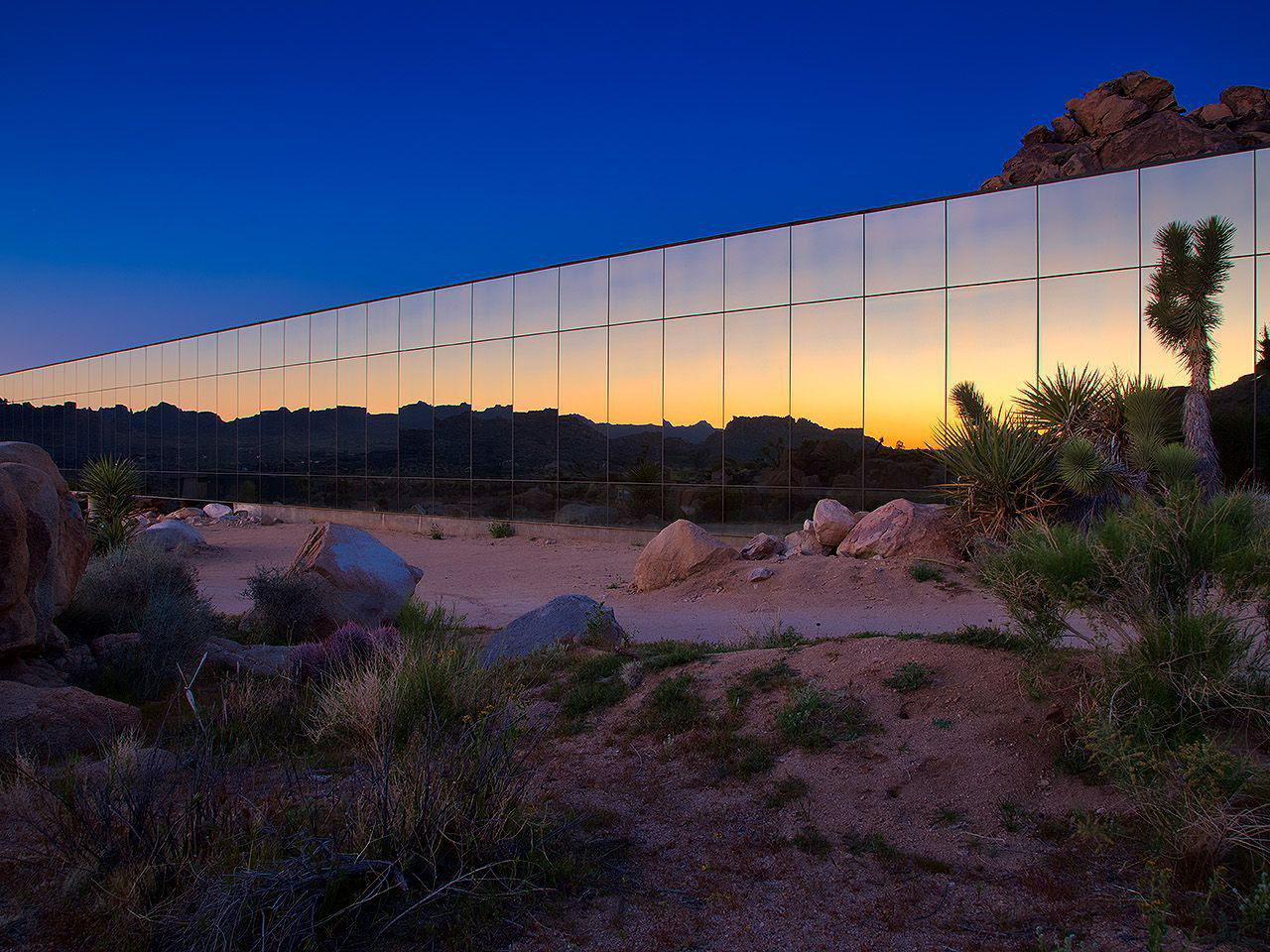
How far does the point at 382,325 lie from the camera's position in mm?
28766

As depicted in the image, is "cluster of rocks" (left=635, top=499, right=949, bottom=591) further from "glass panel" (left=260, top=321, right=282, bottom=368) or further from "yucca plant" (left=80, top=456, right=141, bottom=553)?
"glass panel" (left=260, top=321, right=282, bottom=368)

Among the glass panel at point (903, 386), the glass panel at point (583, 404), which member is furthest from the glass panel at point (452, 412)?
the glass panel at point (903, 386)

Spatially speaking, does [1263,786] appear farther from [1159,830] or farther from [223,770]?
[223,770]

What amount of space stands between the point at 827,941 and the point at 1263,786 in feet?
6.37

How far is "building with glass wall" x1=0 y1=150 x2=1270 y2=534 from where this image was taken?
15664 mm

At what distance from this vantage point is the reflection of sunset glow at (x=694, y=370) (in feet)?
68.2

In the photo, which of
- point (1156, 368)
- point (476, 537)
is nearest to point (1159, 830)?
point (1156, 368)

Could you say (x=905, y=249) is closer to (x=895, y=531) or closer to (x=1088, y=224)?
(x=1088, y=224)

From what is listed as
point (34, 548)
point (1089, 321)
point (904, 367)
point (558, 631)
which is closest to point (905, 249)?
point (904, 367)

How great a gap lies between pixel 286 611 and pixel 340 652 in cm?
265

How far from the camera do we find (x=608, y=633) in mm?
8414

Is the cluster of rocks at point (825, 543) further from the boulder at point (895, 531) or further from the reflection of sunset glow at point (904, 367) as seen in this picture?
the reflection of sunset glow at point (904, 367)

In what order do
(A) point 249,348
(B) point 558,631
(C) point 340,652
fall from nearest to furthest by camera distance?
(C) point 340,652 < (B) point 558,631 < (A) point 249,348

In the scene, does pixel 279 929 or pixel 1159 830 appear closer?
pixel 279 929
